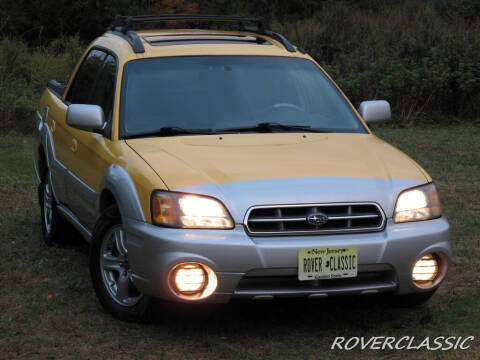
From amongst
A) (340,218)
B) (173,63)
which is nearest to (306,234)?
(340,218)

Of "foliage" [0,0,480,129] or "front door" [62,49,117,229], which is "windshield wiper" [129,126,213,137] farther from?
"foliage" [0,0,480,129]

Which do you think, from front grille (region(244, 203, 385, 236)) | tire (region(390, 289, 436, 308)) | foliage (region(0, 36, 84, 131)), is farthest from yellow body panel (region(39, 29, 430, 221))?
foliage (region(0, 36, 84, 131))

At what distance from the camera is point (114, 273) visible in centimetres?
556

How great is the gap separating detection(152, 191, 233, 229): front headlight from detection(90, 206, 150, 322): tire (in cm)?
44

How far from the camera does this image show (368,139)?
19.5ft

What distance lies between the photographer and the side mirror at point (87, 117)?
5.80 meters

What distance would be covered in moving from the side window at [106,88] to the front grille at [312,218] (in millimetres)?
1618

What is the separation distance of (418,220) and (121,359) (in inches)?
70.6

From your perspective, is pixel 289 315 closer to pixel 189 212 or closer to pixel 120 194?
pixel 189 212

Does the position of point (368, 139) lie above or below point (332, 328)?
above

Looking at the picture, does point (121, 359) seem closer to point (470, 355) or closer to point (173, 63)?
point (470, 355)

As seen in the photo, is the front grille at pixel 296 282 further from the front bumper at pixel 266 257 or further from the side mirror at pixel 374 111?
the side mirror at pixel 374 111

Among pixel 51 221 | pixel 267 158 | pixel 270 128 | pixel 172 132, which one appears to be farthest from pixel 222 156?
pixel 51 221

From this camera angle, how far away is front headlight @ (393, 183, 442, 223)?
4998 millimetres
